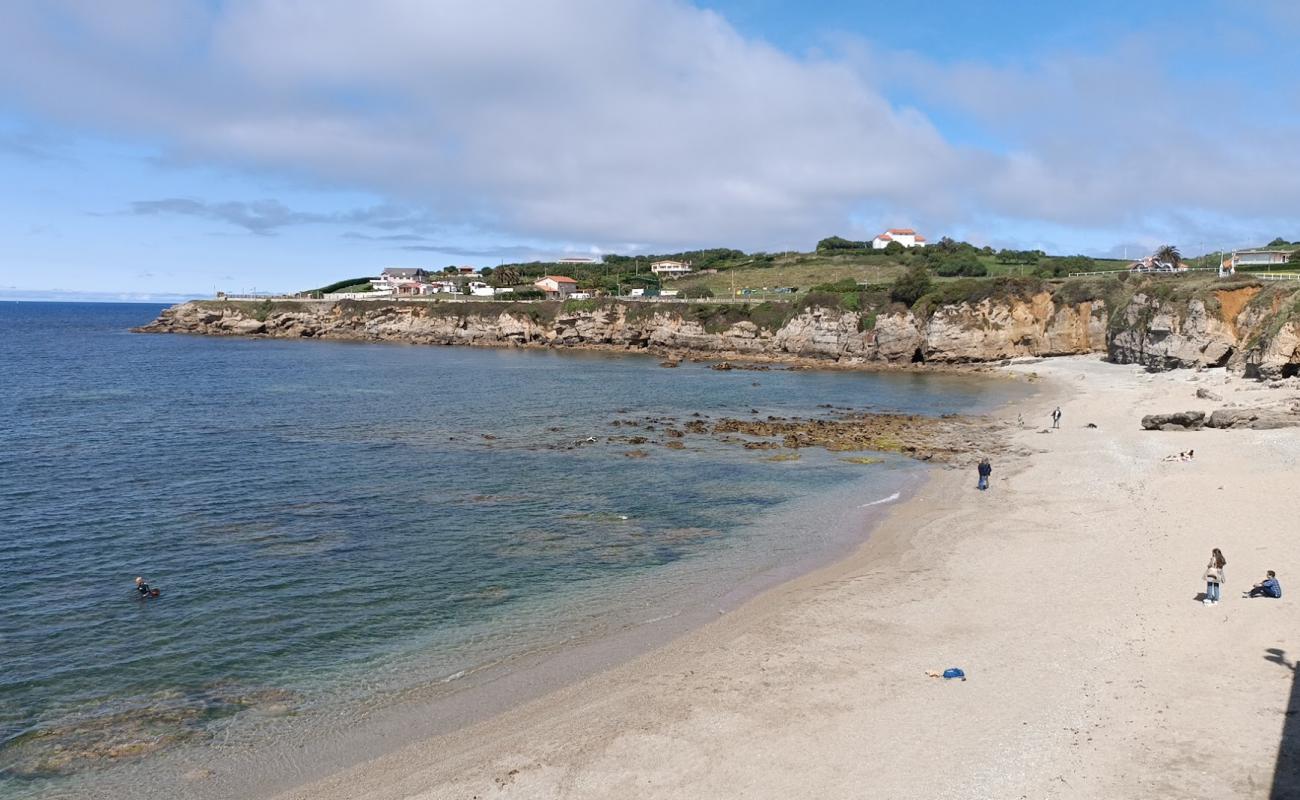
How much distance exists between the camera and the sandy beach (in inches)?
484

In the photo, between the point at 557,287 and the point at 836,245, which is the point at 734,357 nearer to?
the point at 557,287

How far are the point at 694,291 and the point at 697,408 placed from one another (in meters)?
79.2

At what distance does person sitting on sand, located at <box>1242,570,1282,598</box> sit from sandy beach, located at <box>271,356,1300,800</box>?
0.78 feet

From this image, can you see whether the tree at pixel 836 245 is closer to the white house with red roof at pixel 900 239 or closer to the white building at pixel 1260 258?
the white house with red roof at pixel 900 239

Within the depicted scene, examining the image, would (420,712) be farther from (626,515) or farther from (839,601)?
(626,515)

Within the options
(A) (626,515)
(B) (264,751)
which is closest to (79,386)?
(A) (626,515)

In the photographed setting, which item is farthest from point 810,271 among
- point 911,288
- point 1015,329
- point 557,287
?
point 1015,329

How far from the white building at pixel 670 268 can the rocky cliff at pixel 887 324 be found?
5672 centimetres

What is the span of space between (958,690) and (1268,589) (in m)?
8.50

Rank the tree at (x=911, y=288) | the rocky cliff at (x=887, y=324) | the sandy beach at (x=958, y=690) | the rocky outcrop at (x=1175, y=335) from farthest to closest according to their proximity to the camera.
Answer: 1. the tree at (x=911, y=288)
2. the rocky cliff at (x=887, y=324)
3. the rocky outcrop at (x=1175, y=335)
4. the sandy beach at (x=958, y=690)

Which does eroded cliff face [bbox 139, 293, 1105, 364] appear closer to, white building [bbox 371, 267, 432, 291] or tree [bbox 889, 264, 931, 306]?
tree [bbox 889, 264, 931, 306]

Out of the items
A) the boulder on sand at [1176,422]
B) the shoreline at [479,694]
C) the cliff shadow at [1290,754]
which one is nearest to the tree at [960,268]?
the boulder on sand at [1176,422]

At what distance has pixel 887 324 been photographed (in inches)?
3378

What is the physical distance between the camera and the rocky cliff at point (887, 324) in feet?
195
